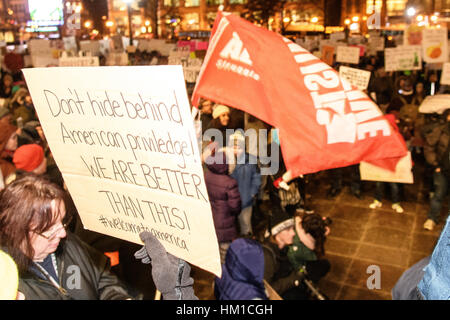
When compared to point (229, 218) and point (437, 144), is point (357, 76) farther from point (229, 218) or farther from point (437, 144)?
point (229, 218)

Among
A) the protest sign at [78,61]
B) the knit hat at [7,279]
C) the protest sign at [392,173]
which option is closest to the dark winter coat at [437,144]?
the protest sign at [392,173]

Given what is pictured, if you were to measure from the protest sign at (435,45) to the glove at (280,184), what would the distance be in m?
5.26

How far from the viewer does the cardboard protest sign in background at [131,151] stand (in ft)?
5.83

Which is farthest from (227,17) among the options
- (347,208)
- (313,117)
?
(347,208)

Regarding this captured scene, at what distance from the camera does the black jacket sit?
6.50 ft

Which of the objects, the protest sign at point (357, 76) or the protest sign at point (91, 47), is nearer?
the protest sign at point (357, 76)

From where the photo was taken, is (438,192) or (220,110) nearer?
(438,192)

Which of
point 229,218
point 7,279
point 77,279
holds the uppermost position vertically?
point 7,279

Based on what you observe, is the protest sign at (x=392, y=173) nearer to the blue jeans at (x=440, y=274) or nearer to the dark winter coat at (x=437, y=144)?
the dark winter coat at (x=437, y=144)

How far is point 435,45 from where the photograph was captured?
8.71 m

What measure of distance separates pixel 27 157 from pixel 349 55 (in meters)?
9.25

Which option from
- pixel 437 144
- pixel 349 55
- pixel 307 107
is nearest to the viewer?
pixel 307 107

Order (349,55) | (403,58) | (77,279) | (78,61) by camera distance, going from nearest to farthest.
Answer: (77,279)
(78,61)
(403,58)
(349,55)

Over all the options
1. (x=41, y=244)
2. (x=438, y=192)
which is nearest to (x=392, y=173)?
(x=438, y=192)
